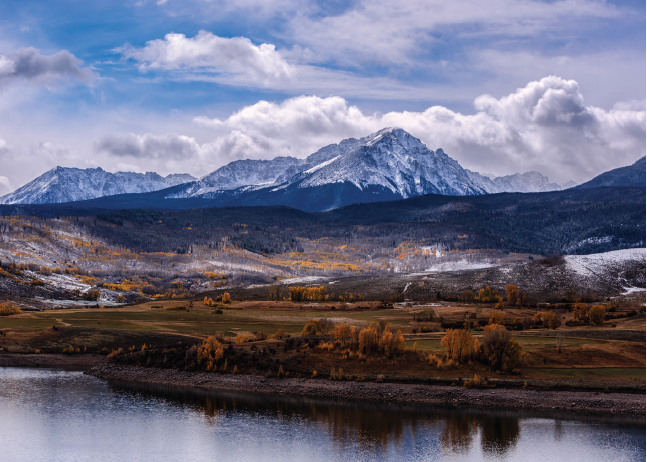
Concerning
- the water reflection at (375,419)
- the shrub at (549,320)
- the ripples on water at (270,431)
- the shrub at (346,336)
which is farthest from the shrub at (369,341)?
the shrub at (549,320)

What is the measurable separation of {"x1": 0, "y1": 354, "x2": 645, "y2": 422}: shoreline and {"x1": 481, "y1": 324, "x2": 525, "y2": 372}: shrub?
5.00m

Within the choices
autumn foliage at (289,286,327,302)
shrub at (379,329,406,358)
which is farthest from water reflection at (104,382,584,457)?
autumn foliage at (289,286,327,302)

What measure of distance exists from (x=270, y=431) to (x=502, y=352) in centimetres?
3290

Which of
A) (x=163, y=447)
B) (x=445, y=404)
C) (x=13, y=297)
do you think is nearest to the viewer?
(x=163, y=447)

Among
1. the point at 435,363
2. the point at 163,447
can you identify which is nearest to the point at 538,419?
the point at 435,363

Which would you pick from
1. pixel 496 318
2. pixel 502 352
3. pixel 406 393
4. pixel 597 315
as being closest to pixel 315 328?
pixel 406 393

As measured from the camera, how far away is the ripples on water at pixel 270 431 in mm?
59656

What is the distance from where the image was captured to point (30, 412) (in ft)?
230

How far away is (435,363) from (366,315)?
196 feet

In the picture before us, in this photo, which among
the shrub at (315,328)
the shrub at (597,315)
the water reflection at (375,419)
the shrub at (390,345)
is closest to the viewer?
the water reflection at (375,419)

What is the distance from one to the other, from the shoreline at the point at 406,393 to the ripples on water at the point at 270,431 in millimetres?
2648

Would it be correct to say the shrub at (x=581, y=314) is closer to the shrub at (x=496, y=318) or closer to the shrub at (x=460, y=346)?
the shrub at (x=496, y=318)

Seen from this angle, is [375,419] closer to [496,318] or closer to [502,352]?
[502,352]

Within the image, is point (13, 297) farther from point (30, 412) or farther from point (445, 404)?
point (445, 404)
